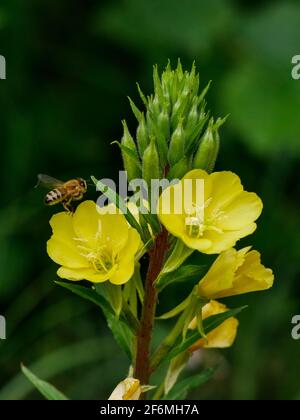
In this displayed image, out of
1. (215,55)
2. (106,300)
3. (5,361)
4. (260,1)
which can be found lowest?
(5,361)

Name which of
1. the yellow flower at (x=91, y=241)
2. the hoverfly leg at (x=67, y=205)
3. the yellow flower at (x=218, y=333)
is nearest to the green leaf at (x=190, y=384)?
the yellow flower at (x=218, y=333)

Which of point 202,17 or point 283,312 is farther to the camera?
point 202,17

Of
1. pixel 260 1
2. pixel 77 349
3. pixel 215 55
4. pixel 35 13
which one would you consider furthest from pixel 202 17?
pixel 77 349

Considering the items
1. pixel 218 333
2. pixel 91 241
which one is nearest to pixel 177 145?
pixel 91 241

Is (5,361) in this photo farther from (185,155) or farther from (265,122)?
(185,155)

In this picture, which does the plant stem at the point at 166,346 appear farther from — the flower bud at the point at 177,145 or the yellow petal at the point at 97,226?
the flower bud at the point at 177,145

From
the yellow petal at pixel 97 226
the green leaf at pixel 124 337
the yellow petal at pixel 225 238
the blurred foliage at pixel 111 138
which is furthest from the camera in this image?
the blurred foliage at pixel 111 138

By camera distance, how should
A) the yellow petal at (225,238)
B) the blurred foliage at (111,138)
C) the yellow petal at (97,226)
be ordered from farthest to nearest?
the blurred foliage at (111,138)
the yellow petal at (97,226)
the yellow petal at (225,238)
